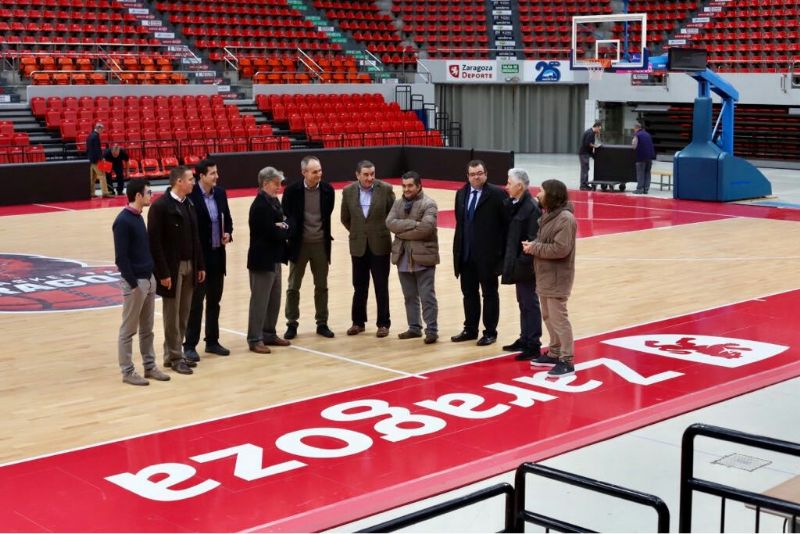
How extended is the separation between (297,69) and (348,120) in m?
4.08

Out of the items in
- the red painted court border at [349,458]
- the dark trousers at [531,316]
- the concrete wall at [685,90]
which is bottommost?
the red painted court border at [349,458]

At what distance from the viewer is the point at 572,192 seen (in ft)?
84.1

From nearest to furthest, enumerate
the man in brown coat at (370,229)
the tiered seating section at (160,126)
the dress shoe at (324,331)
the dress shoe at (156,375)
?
the dress shoe at (156,375) → the man in brown coat at (370,229) → the dress shoe at (324,331) → the tiered seating section at (160,126)

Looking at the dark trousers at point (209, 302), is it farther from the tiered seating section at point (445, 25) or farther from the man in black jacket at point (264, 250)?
the tiered seating section at point (445, 25)

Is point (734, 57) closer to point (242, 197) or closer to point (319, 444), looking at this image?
point (242, 197)

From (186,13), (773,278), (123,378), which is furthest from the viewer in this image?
(186,13)

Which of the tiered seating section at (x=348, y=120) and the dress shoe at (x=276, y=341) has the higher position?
the tiered seating section at (x=348, y=120)

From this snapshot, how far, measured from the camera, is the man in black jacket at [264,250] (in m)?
10.2

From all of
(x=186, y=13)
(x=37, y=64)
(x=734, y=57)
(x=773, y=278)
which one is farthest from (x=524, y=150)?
(x=773, y=278)

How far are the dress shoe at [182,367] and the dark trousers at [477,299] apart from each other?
272 cm

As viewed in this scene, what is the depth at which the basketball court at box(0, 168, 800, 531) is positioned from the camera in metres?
6.89

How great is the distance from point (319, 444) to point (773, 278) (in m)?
8.84

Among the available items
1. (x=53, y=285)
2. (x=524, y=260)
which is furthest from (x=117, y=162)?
(x=524, y=260)

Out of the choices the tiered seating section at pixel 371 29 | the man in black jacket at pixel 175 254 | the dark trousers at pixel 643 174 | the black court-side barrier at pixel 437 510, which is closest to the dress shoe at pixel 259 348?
the man in black jacket at pixel 175 254
